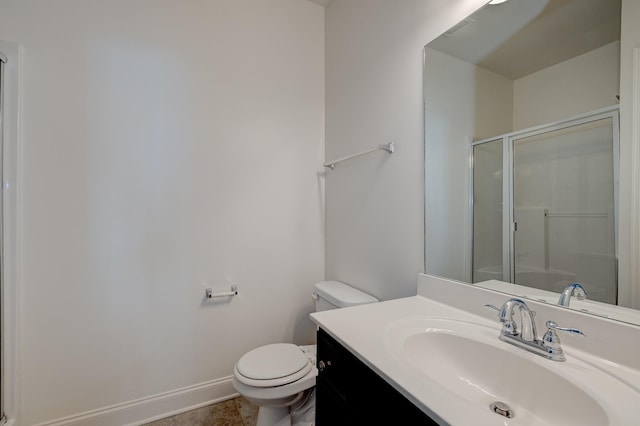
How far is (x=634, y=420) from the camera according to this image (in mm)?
508

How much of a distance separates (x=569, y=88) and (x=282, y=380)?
59.5 inches

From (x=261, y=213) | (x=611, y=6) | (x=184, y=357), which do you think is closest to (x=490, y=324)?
(x=611, y=6)

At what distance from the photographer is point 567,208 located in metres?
0.85

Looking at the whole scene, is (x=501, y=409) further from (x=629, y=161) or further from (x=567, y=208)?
(x=629, y=161)

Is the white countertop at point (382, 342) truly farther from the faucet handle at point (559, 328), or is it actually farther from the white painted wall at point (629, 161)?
the white painted wall at point (629, 161)

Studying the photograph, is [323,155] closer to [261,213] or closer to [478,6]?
[261,213]

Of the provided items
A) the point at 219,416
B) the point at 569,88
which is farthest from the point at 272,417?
the point at 569,88

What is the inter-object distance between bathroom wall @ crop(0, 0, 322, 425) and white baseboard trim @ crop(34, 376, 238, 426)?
1cm

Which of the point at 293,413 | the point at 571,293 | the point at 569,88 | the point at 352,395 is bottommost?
the point at 293,413

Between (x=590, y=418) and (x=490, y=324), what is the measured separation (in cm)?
36

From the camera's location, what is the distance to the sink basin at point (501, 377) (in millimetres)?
584

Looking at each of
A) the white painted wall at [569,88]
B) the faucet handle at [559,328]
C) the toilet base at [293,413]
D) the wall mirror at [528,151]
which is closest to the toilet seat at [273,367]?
the toilet base at [293,413]

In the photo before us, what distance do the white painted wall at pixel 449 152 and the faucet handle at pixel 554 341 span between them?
0.39 meters

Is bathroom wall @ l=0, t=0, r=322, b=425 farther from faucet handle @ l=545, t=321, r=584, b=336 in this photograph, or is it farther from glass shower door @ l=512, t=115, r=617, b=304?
faucet handle @ l=545, t=321, r=584, b=336
